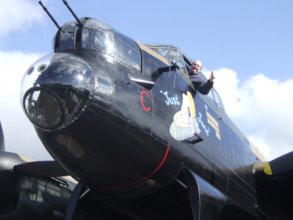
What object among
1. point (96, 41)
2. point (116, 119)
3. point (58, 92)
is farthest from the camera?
point (96, 41)

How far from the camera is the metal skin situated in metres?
A: 5.31

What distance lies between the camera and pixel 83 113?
5.27 metres

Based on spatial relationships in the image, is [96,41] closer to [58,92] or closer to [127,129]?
[58,92]

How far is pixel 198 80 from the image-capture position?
7.44 meters

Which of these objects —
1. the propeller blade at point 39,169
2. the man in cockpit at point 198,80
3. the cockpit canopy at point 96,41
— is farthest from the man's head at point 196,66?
the propeller blade at point 39,169

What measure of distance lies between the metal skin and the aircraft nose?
0.4 inches

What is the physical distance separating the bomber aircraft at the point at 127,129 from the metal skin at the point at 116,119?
0.01 meters

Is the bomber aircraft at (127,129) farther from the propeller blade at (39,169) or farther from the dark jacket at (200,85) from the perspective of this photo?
the propeller blade at (39,169)

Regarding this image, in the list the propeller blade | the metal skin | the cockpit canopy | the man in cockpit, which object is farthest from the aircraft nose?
the propeller blade

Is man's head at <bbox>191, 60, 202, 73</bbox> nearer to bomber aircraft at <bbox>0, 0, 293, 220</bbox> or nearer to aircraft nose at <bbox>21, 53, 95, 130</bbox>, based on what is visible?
bomber aircraft at <bbox>0, 0, 293, 220</bbox>

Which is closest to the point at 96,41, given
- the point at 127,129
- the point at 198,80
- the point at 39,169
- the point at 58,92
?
the point at 58,92

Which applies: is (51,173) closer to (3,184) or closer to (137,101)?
(3,184)

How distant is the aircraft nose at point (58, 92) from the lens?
5223 mm

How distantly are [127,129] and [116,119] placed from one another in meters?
0.20
